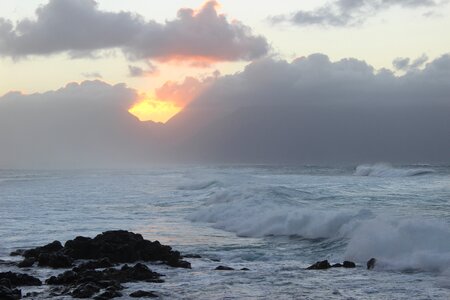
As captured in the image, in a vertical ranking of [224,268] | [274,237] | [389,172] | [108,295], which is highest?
[389,172]

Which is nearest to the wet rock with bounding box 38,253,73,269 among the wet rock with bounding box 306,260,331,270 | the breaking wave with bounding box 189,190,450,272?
the wet rock with bounding box 306,260,331,270

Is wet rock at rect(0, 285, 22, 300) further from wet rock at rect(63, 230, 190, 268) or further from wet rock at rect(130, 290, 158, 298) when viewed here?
wet rock at rect(63, 230, 190, 268)

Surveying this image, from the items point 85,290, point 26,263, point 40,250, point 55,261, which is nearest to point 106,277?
point 85,290

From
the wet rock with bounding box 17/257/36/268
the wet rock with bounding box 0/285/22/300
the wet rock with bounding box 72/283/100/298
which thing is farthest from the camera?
the wet rock with bounding box 17/257/36/268

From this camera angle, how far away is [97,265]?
49.9ft

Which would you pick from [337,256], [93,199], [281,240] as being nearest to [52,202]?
[93,199]

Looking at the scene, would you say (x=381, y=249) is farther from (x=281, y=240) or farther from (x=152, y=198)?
(x=152, y=198)

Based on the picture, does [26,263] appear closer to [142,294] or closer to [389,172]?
[142,294]

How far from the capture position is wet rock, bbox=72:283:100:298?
37.7 feet

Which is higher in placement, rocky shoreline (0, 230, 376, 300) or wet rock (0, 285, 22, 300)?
wet rock (0, 285, 22, 300)

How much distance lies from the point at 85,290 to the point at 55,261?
4242 millimetres

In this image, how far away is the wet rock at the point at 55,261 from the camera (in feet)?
50.9

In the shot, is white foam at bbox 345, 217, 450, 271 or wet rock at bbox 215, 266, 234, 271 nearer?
wet rock at bbox 215, 266, 234, 271

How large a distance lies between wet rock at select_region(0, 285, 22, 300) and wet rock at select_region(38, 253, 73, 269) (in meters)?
3.86
